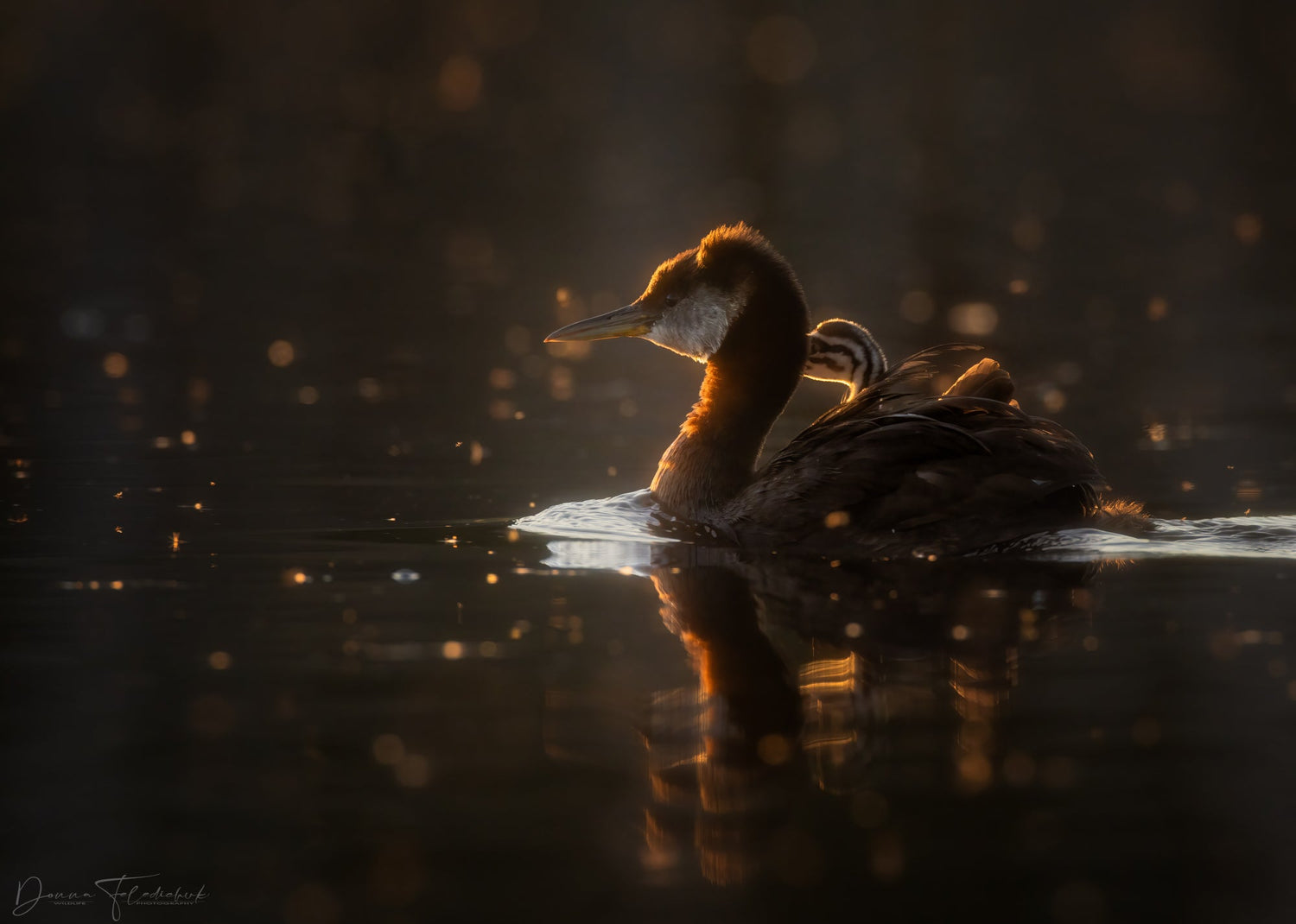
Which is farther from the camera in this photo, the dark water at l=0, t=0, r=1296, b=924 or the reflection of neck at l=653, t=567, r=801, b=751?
the reflection of neck at l=653, t=567, r=801, b=751

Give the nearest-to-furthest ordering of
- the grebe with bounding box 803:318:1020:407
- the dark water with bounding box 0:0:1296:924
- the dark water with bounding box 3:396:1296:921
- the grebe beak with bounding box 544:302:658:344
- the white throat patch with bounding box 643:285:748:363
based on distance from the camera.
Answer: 1. the dark water with bounding box 3:396:1296:921
2. the dark water with bounding box 0:0:1296:924
3. the white throat patch with bounding box 643:285:748:363
4. the grebe beak with bounding box 544:302:658:344
5. the grebe with bounding box 803:318:1020:407

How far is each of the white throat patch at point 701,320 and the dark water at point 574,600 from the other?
960 mm

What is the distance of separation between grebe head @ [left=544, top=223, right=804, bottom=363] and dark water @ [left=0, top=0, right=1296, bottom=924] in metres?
0.92

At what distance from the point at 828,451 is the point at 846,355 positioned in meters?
2.33

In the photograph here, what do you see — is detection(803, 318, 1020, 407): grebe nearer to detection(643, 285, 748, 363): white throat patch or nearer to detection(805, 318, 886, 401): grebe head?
detection(805, 318, 886, 401): grebe head

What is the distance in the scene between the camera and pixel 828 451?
25.3 ft

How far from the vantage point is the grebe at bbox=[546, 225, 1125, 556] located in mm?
7402

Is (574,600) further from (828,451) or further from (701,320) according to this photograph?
(701,320)

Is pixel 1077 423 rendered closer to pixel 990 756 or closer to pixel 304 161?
pixel 990 756

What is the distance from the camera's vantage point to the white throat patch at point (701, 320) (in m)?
8.98

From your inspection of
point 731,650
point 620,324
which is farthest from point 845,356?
point 731,650

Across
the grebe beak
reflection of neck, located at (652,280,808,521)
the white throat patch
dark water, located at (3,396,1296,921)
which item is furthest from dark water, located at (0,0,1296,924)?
the white throat patch

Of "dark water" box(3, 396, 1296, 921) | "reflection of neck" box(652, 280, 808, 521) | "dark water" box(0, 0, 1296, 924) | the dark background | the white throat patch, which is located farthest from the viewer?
the dark background

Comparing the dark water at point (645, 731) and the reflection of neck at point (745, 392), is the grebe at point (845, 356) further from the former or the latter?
the dark water at point (645, 731)
